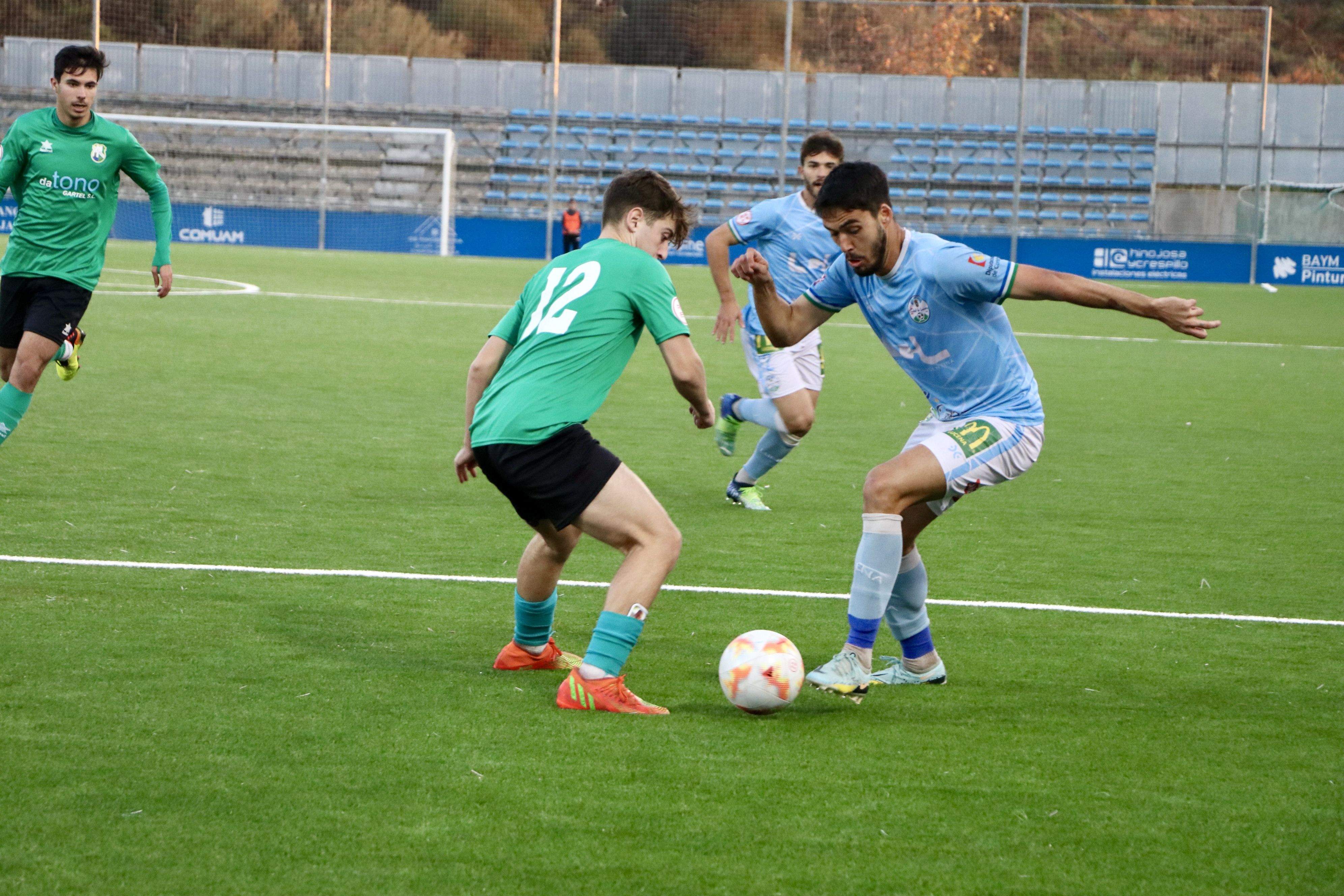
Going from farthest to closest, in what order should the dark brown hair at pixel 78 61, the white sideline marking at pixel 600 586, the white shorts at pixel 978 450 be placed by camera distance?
the dark brown hair at pixel 78 61 → the white sideline marking at pixel 600 586 → the white shorts at pixel 978 450

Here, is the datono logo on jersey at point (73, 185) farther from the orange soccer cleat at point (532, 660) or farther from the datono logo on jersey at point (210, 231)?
the datono logo on jersey at point (210, 231)

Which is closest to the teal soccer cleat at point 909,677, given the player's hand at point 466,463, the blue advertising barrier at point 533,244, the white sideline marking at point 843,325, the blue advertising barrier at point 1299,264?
the player's hand at point 466,463

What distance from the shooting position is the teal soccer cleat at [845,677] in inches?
179

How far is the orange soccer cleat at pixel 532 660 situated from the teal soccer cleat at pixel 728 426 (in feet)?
12.5

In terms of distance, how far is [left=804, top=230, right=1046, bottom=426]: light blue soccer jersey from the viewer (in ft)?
15.1

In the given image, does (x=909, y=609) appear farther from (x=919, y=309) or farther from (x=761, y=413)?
(x=761, y=413)

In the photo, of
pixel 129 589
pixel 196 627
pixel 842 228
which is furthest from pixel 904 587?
pixel 129 589

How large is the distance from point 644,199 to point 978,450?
4.35 feet

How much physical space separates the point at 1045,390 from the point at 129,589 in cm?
996

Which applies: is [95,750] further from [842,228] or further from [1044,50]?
[1044,50]

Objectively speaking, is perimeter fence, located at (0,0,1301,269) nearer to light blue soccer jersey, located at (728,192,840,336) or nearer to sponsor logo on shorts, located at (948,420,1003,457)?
light blue soccer jersey, located at (728,192,840,336)

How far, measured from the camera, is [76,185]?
763cm

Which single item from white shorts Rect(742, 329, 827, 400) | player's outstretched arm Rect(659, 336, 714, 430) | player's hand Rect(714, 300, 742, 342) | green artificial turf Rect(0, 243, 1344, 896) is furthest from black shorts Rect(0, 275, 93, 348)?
player's outstretched arm Rect(659, 336, 714, 430)

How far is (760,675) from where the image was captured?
4285 mm
